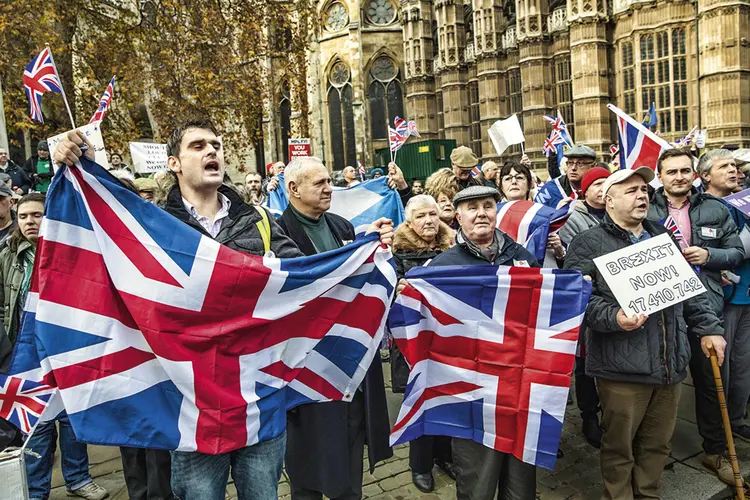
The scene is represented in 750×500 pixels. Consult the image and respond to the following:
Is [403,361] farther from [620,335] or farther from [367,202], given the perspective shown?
[367,202]

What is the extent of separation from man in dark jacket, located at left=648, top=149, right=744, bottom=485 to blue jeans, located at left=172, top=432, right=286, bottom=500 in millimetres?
3110

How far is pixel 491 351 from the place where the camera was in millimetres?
3186

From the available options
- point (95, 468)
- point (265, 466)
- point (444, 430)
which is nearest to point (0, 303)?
point (95, 468)

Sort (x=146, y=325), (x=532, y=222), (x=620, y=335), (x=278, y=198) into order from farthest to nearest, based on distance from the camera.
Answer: (x=278, y=198), (x=532, y=222), (x=620, y=335), (x=146, y=325)

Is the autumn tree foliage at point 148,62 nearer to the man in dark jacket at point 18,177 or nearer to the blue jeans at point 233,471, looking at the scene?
the man in dark jacket at point 18,177

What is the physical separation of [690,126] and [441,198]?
1795 cm

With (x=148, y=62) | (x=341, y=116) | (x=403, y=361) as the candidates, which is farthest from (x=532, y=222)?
(x=341, y=116)

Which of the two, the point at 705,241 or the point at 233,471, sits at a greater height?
the point at 705,241

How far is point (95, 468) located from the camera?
456 cm

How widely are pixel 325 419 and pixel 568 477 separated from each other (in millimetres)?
2046

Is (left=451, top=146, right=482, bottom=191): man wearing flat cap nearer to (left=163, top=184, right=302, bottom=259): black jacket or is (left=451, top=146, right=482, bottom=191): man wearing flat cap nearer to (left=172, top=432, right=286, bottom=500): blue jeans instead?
(left=163, top=184, right=302, bottom=259): black jacket

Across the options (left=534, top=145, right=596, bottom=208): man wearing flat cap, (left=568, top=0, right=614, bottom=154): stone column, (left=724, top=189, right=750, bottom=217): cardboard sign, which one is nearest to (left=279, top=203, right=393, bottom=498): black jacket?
(left=724, top=189, right=750, bottom=217): cardboard sign

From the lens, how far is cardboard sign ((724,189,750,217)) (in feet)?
14.4

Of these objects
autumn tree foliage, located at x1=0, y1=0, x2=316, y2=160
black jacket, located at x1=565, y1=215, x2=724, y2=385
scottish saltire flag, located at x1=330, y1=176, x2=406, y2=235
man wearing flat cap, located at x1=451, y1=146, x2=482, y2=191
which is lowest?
black jacket, located at x1=565, y1=215, x2=724, y2=385
